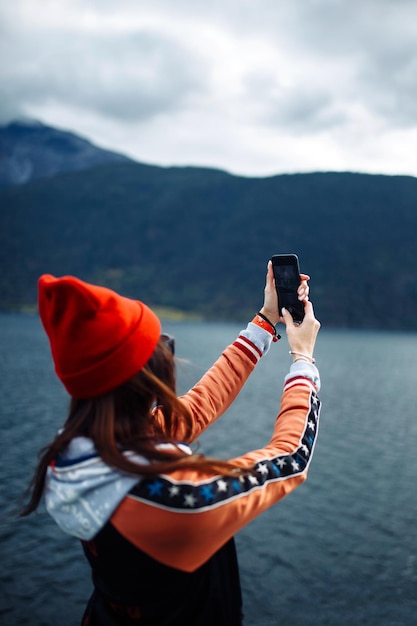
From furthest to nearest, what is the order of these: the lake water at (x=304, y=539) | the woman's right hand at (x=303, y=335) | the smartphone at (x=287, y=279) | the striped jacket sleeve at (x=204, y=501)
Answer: the lake water at (x=304, y=539)
the smartphone at (x=287, y=279)
the woman's right hand at (x=303, y=335)
the striped jacket sleeve at (x=204, y=501)

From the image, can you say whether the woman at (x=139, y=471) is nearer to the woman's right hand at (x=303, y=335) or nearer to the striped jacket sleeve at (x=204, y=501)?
the striped jacket sleeve at (x=204, y=501)

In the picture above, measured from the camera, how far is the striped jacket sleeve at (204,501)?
5.29 feet

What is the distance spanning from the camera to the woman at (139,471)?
5.32ft

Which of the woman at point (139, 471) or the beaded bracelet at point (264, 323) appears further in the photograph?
the beaded bracelet at point (264, 323)

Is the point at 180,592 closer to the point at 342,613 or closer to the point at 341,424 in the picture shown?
the point at 342,613

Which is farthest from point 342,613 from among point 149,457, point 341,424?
point 341,424

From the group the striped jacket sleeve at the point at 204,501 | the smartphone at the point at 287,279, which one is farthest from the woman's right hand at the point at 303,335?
the striped jacket sleeve at the point at 204,501

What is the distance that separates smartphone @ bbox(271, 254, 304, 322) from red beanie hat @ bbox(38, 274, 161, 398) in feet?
2.54

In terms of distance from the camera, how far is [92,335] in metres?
1.64

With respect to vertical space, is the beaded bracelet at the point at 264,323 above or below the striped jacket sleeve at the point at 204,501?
above

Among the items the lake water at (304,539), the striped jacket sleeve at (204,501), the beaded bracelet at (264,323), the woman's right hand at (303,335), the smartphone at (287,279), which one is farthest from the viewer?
the lake water at (304,539)

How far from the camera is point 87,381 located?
167 centimetres

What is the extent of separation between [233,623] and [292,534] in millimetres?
13132

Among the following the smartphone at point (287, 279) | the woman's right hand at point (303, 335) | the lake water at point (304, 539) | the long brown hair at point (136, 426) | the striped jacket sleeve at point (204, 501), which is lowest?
the lake water at point (304, 539)
